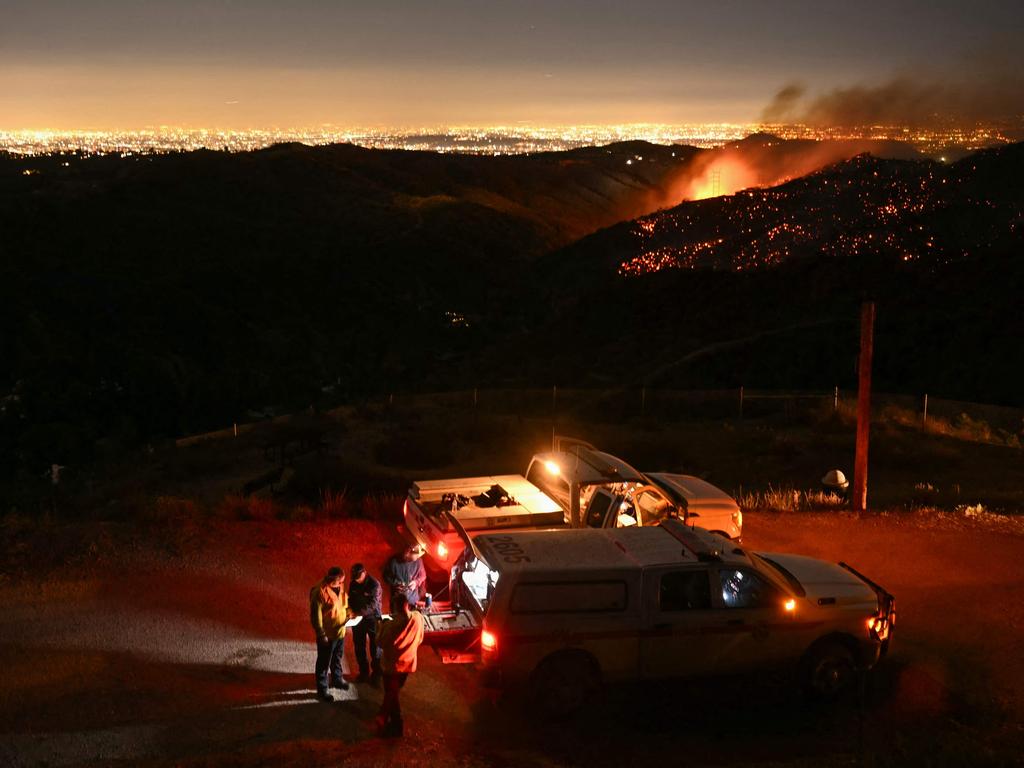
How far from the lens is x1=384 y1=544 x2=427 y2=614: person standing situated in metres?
9.66

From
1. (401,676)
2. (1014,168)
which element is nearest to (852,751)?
(401,676)

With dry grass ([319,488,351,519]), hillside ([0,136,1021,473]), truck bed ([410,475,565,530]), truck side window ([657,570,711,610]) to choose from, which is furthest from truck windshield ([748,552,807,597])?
hillside ([0,136,1021,473])

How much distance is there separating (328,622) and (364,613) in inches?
23.2

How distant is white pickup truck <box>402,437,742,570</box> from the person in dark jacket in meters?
2.10

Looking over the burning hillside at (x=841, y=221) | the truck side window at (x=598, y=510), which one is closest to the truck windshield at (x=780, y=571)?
the truck side window at (x=598, y=510)

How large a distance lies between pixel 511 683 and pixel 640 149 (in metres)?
146

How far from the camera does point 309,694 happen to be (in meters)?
9.09

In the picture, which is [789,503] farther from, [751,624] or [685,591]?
[685,591]

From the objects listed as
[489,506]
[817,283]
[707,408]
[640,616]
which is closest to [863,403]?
[489,506]

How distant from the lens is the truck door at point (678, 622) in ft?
29.5

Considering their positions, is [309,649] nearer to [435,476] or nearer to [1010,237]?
[435,476]

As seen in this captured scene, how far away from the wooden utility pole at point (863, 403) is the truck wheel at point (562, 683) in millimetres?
9065

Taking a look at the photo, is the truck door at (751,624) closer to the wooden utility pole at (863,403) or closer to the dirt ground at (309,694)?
the dirt ground at (309,694)

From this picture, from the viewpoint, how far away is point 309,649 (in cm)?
1039
